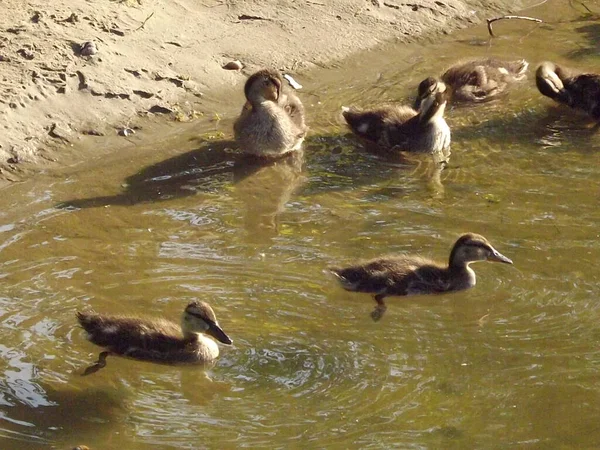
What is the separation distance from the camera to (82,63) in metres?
10.1

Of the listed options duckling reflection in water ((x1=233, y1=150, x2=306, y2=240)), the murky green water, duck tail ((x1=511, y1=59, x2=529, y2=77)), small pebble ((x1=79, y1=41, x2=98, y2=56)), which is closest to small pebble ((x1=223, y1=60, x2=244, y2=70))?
the murky green water

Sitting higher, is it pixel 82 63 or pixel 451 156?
pixel 82 63

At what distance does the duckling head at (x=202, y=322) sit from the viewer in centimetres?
659

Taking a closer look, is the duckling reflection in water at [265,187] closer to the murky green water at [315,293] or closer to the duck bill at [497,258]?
the murky green water at [315,293]

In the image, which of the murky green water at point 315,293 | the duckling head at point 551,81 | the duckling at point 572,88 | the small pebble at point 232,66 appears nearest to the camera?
the murky green water at point 315,293

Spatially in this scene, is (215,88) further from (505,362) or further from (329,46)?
(505,362)

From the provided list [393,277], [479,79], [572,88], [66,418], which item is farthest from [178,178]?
[572,88]

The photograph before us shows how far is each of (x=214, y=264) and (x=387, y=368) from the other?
1.65 m

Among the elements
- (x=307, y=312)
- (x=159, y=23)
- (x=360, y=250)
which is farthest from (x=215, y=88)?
(x=307, y=312)

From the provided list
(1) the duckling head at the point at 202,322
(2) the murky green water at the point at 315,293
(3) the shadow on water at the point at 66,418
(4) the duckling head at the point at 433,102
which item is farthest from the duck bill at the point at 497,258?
(3) the shadow on water at the point at 66,418

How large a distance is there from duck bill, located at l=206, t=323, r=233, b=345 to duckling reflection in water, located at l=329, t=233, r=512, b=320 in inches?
40.4

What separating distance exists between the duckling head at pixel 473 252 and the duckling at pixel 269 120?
2381mm

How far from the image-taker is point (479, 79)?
10531 millimetres

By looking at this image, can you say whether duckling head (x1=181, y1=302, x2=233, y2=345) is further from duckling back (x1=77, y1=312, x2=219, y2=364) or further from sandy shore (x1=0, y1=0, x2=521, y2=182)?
sandy shore (x1=0, y1=0, x2=521, y2=182)
